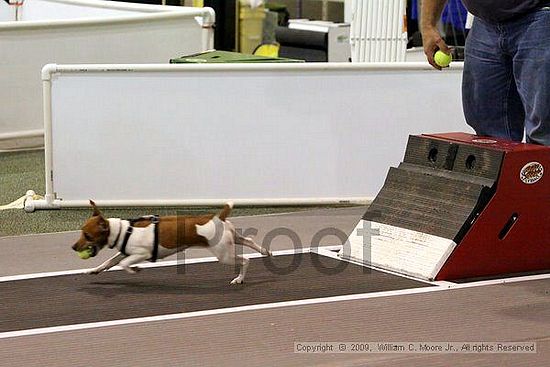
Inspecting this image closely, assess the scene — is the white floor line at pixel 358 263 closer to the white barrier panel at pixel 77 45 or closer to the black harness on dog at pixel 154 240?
the black harness on dog at pixel 154 240

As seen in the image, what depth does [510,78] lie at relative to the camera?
4617 millimetres

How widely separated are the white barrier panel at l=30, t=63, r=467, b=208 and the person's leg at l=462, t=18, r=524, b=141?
1280mm

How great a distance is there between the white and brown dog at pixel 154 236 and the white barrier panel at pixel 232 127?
1704 millimetres

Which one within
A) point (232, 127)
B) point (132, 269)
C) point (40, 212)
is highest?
point (232, 127)

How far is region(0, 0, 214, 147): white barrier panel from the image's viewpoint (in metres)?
7.40

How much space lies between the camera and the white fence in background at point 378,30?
23.6 feet

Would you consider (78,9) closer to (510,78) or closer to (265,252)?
(265,252)

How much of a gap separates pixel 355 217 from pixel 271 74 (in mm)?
873

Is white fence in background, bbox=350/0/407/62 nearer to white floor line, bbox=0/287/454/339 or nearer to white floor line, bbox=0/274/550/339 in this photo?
white floor line, bbox=0/274/550/339

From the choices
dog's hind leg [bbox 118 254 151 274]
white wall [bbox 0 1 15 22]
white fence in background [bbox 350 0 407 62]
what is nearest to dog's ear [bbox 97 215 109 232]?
dog's hind leg [bbox 118 254 151 274]

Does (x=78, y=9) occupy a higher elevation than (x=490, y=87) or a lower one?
higher

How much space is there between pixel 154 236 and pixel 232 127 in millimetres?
1793

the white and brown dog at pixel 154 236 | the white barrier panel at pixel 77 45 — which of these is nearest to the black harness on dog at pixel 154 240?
the white and brown dog at pixel 154 236

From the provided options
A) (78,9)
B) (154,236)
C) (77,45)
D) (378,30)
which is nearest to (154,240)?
(154,236)
